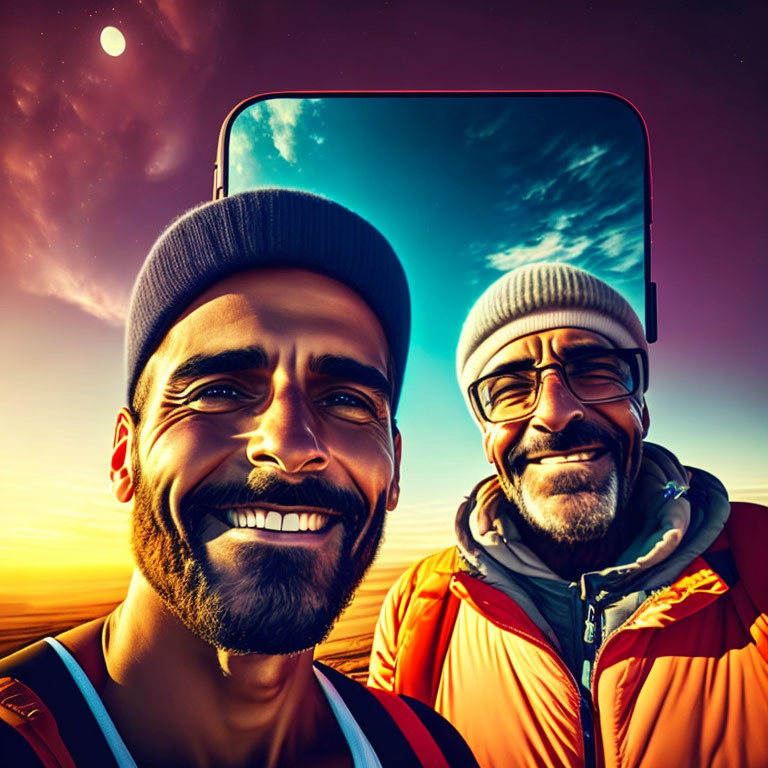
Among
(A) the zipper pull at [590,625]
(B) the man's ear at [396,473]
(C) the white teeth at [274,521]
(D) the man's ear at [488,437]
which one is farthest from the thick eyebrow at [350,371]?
(A) the zipper pull at [590,625]

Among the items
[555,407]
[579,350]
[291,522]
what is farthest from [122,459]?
[579,350]

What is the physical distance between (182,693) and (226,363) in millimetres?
786

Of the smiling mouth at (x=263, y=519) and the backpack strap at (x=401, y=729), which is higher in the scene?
the smiling mouth at (x=263, y=519)

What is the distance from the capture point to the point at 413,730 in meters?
1.47

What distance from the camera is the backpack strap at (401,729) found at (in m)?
1.40

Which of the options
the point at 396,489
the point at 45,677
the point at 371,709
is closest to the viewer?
the point at 45,677

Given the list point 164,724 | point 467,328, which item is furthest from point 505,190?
point 164,724

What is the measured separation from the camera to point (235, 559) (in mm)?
1136

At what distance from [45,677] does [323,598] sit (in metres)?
0.61

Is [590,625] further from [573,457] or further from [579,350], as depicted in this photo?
[579,350]

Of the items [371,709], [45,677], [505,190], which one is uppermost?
[505,190]

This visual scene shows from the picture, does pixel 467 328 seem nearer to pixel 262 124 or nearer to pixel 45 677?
pixel 262 124

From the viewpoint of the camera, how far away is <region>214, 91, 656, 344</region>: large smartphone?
1.72 metres

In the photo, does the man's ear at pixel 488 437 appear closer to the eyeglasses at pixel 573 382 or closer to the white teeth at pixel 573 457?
the eyeglasses at pixel 573 382
